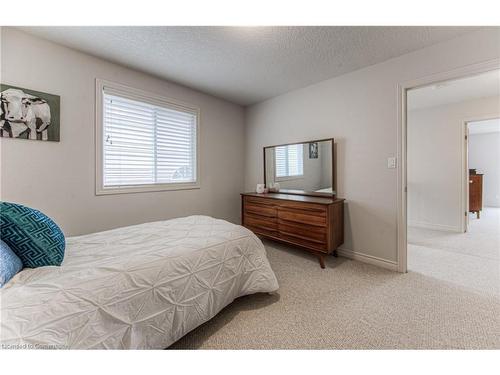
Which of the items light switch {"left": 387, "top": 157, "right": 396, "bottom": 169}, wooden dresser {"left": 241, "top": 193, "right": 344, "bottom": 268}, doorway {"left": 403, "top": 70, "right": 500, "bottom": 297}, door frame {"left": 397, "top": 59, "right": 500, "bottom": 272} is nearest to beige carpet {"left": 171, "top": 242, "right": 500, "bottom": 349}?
door frame {"left": 397, "top": 59, "right": 500, "bottom": 272}

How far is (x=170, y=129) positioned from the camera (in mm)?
3053

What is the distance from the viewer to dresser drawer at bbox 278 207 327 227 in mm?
2467

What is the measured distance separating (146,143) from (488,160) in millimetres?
9232

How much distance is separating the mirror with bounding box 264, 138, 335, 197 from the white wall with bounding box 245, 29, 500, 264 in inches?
5.0

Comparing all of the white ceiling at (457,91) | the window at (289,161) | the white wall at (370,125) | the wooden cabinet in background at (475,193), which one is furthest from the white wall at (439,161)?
the window at (289,161)

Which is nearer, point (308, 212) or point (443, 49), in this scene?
point (443, 49)

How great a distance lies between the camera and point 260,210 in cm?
313

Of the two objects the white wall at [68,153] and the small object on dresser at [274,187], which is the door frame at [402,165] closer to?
the small object on dresser at [274,187]

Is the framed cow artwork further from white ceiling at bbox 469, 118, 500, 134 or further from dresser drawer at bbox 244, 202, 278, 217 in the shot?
white ceiling at bbox 469, 118, 500, 134

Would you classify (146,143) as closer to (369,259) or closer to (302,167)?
(302,167)
